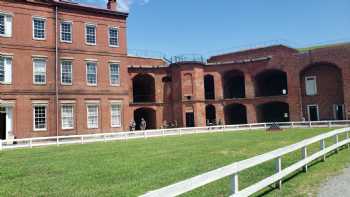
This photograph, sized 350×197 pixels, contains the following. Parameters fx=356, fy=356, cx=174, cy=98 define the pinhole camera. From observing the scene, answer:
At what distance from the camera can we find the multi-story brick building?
90.3 ft

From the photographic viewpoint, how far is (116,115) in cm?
3234

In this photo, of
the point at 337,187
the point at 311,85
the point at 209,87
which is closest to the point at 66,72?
the point at 209,87

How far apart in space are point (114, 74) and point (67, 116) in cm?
578

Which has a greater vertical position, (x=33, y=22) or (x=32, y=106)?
(x=33, y=22)

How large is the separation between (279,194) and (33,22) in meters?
26.1

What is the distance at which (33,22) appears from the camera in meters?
28.3

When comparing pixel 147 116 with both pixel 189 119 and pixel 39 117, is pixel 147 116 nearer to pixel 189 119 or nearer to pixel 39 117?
pixel 189 119

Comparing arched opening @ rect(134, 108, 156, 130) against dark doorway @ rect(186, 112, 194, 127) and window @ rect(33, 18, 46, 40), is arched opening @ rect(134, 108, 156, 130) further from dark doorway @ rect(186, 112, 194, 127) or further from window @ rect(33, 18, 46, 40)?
window @ rect(33, 18, 46, 40)

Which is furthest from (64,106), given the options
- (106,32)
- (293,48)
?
(293,48)

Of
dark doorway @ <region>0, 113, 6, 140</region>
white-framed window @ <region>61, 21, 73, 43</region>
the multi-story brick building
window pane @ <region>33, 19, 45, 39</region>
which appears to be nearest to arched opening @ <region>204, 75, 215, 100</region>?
the multi-story brick building

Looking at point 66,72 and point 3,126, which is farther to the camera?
point 66,72

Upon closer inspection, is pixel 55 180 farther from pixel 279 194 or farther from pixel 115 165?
pixel 279 194

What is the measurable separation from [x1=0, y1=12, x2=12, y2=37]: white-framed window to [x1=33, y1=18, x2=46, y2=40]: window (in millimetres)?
1834

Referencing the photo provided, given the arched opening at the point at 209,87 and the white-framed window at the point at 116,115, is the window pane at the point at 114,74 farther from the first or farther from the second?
the arched opening at the point at 209,87
